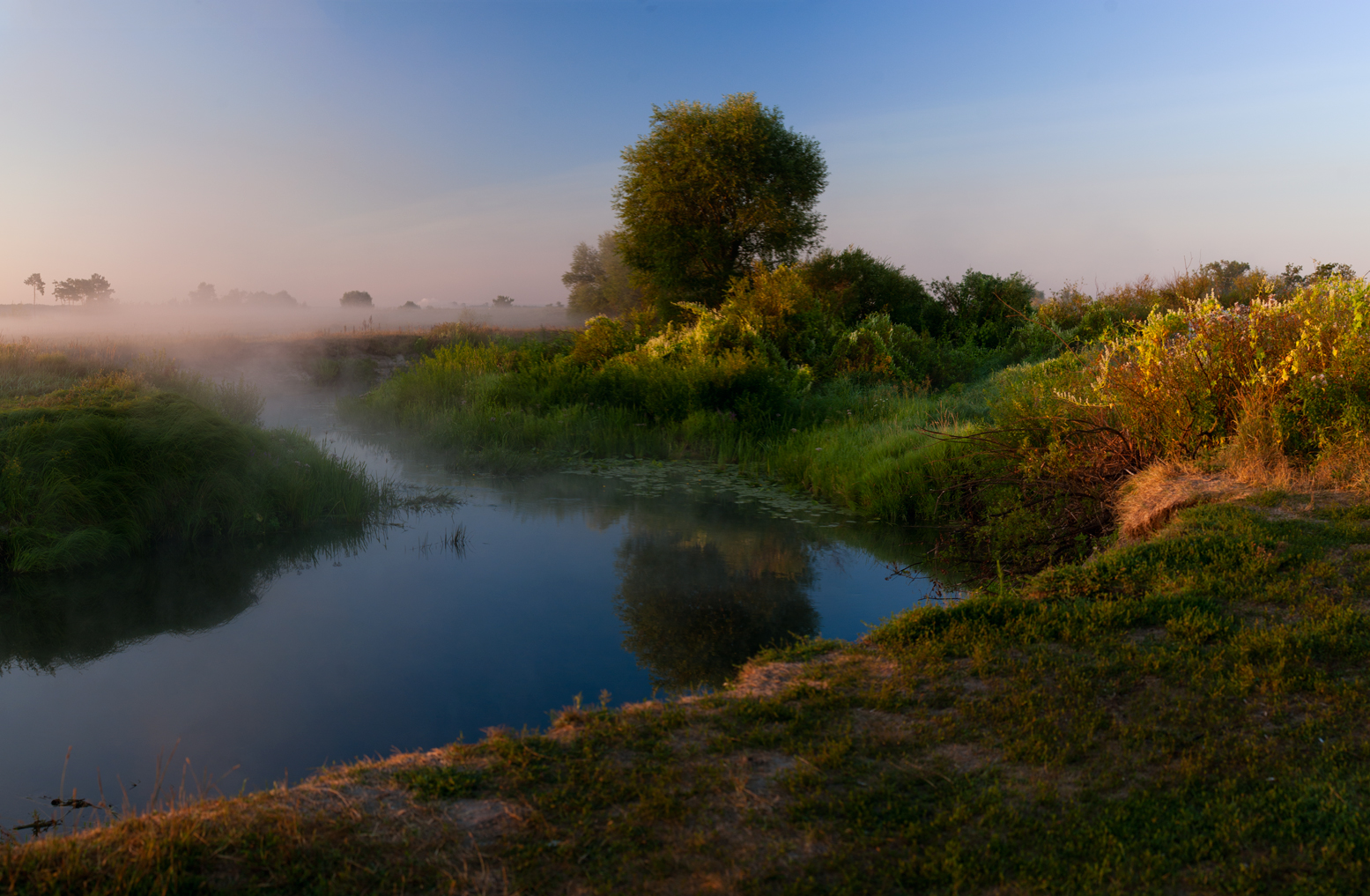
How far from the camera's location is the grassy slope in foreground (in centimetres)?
231

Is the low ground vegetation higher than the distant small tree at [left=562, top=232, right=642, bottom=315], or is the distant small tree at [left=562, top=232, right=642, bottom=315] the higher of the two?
the distant small tree at [left=562, top=232, right=642, bottom=315]

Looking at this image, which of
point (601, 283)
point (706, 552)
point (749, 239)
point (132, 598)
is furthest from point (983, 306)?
point (601, 283)

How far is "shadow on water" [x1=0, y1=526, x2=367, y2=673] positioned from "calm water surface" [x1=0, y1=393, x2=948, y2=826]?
21mm

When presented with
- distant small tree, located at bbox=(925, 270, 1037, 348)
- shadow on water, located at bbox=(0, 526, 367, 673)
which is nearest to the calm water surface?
shadow on water, located at bbox=(0, 526, 367, 673)

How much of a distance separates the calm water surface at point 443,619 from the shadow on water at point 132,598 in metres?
0.02

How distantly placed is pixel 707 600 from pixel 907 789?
11.8ft

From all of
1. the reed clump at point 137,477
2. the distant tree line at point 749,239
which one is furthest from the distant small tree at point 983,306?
the reed clump at point 137,477

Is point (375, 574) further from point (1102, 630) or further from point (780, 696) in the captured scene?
point (1102, 630)

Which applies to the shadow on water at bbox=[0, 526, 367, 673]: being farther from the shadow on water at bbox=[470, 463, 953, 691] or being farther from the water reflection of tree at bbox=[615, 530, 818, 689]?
the water reflection of tree at bbox=[615, 530, 818, 689]

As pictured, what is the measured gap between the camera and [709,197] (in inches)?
899

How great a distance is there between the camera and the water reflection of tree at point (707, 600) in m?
5.16

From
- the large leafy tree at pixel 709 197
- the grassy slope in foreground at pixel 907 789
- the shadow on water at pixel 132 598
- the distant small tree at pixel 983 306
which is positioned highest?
the large leafy tree at pixel 709 197

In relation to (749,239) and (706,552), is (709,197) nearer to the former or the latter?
(749,239)

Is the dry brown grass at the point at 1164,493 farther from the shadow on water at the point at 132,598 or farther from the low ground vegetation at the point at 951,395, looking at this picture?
the shadow on water at the point at 132,598
